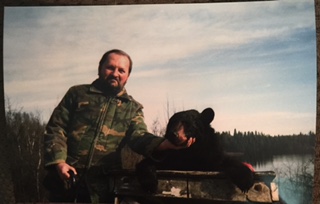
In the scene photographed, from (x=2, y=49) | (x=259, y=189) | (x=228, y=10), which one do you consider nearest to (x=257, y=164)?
(x=259, y=189)

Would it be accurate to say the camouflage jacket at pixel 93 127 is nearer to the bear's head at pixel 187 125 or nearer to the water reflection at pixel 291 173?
the bear's head at pixel 187 125

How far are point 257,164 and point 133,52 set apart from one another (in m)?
1.18

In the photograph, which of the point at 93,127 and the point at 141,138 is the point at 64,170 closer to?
the point at 93,127

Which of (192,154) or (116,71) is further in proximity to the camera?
(116,71)

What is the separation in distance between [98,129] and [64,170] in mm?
393

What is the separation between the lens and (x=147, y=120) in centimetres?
328

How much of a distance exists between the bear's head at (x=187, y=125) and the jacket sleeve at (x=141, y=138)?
98 millimetres

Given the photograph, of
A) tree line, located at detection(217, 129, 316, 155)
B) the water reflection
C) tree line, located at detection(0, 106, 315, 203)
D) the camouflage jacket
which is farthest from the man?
the water reflection

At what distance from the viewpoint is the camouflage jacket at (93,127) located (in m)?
3.28

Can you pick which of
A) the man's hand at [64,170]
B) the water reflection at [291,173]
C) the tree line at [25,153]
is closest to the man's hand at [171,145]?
the water reflection at [291,173]

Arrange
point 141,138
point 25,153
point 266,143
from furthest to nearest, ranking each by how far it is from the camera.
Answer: point 25,153 < point 141,138 < point 266,143

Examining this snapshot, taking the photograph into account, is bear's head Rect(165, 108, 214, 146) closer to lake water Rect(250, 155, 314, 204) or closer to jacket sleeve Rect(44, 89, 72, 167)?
lake water Rect(250, 155, 314, 204)

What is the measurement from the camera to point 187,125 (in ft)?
10.5

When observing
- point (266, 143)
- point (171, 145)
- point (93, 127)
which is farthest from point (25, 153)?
point (266, 143)
